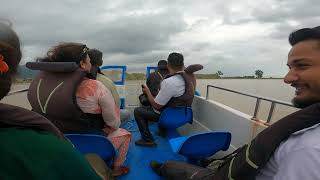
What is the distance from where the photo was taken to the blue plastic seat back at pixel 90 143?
7.94 ft

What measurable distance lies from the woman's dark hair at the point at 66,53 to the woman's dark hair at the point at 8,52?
178 cm

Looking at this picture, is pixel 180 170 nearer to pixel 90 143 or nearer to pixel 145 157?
pixel 90 143

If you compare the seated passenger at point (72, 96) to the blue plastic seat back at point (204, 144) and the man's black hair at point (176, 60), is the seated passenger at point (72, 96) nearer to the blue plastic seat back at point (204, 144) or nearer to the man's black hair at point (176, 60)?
the blue plastic seat back at point (204, 144)

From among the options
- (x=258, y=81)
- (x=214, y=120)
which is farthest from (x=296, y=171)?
(x=258, y=81)

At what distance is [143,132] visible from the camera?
4375 millimetres

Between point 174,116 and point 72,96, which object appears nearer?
point 72,96

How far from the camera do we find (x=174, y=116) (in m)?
4.15

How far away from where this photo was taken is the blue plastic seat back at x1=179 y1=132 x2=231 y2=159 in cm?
274

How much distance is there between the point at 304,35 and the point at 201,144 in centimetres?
148

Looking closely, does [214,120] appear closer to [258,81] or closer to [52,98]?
[52,98]

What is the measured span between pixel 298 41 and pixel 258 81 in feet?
18.8

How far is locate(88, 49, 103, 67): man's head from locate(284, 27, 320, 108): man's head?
2653 millimetres

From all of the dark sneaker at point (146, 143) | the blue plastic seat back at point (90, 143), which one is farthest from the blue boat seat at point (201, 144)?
the dark sneaker at point (146, 143)

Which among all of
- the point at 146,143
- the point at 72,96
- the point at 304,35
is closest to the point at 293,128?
the point at 304,35
